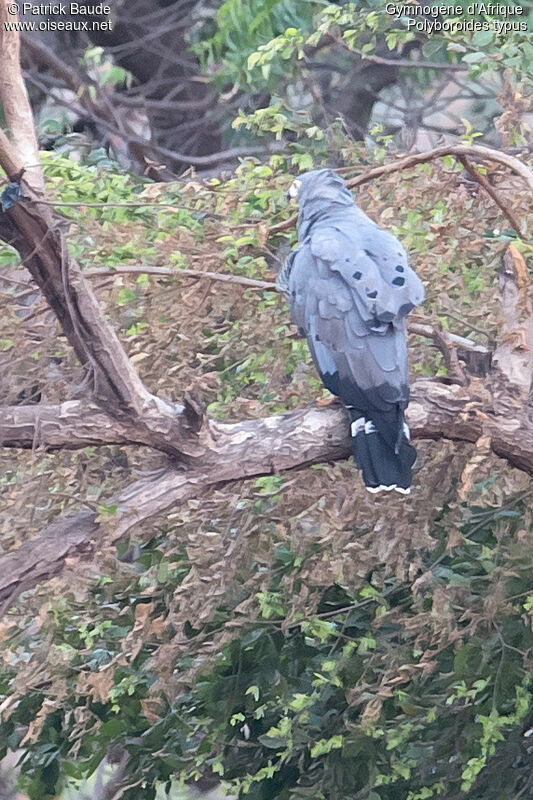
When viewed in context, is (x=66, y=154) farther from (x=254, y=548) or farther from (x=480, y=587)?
(x=480, y=587)

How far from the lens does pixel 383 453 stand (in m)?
2.83

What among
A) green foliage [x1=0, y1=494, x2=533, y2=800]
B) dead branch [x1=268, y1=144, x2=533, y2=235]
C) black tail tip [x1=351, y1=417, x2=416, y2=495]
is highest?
dead branch [x1=268, y1=144, x2=533, y2=235]

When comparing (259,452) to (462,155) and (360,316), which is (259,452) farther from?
(462,155)

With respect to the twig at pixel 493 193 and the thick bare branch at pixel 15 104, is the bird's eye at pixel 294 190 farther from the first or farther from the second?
the thick bare branch at pixel 15 104

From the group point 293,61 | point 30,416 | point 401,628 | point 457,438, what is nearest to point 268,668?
point 401,628

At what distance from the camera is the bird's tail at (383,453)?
9.23ft

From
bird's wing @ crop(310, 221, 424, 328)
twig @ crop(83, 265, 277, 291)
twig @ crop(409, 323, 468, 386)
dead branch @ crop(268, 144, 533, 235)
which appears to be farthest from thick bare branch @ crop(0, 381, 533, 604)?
dead branch @ crop(268, 144, 533, 235)

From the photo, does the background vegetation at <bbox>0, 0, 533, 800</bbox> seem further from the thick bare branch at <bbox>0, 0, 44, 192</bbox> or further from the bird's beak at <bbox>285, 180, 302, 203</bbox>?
the thick bare branch at <bbox>0, 0, 44, 192</bbox>

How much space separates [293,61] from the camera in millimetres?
Result: 5203

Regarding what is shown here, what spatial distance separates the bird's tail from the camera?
2.81m

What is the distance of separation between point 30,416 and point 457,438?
1122 millimetres

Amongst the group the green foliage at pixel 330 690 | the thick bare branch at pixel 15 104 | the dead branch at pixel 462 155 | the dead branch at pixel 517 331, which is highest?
the thick bare branch at pixel 15 104

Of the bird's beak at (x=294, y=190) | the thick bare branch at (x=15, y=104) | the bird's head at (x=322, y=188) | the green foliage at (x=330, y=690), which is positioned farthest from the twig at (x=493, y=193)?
the thick bare branch at (x=15, y=104)

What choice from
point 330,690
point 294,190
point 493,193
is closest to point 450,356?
point 493,193
